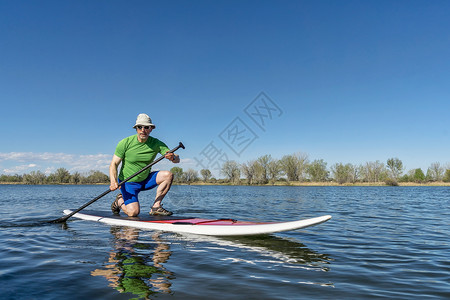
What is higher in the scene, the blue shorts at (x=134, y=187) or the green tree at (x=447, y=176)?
the green tree at (x=447, y=176)

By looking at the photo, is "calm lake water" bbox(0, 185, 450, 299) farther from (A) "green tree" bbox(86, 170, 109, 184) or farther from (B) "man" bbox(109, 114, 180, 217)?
(A) "green tree" bbox(86, 170, 109, 184)

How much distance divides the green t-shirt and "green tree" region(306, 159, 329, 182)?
83.0 metres

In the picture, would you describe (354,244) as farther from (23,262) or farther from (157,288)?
(23,262)

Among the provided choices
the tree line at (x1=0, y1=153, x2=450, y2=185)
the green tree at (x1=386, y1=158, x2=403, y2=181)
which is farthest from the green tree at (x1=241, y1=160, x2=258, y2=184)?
the green tree at (x1=386, y1=158, x2=403, y2=181)

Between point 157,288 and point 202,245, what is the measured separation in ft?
6.87

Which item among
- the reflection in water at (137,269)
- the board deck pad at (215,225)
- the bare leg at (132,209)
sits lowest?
the reflection in water at (137,269)

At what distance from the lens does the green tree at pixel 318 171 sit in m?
86.0

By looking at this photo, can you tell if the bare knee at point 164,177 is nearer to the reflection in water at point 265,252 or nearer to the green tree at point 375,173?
the reflection in water at point 265,252

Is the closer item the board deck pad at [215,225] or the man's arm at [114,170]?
the board deck pad at [215,225]

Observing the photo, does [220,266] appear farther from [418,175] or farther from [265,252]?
[418,175]

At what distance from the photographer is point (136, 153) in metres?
6.92

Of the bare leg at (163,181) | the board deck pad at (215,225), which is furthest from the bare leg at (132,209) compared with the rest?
the bare leg at (163,181)

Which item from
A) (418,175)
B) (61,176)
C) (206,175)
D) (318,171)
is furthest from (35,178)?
(418,175)

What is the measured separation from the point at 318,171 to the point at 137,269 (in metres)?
88.3
